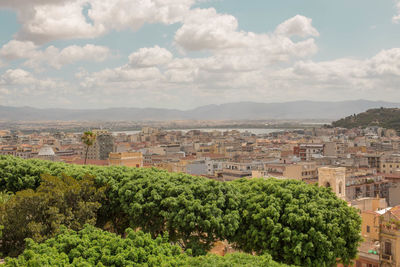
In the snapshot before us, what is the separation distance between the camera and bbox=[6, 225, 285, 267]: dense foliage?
1004 centimetres

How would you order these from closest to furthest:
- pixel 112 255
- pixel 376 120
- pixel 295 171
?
pixel 112 255, pixel 295 171, pixel 376 120

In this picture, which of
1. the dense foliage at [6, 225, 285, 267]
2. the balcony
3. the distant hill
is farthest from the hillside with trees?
the distant hill

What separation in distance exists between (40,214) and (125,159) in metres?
35.4

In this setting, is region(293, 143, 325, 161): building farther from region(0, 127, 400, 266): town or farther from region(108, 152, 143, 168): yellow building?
region(108, 152, 143, 168): yellow building

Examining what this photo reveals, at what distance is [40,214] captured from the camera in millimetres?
14148

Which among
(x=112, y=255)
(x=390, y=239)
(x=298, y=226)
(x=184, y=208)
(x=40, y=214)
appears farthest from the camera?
(x=390, y=239)

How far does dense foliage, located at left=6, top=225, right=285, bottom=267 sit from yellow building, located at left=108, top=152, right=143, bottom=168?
37.0 m

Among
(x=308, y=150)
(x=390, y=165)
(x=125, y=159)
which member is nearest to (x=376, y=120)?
(x=308, y=150)

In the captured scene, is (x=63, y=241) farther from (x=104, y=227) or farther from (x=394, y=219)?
(x=394, y=219)

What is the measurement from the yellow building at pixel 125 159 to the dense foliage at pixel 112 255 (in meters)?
37.0

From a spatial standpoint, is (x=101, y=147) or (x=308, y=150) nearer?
(x=308, y=150)

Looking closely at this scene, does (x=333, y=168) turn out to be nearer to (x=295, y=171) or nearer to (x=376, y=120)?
(x=295, y=171)

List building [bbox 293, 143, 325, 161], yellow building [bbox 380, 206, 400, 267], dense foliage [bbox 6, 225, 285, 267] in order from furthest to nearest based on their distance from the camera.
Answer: building [bbox 293, 143, 325, 161] → yellow building [bbox 380, 206, 400, 267] → dense foliage [bbox 6, 225, 285, 267]

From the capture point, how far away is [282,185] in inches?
678
